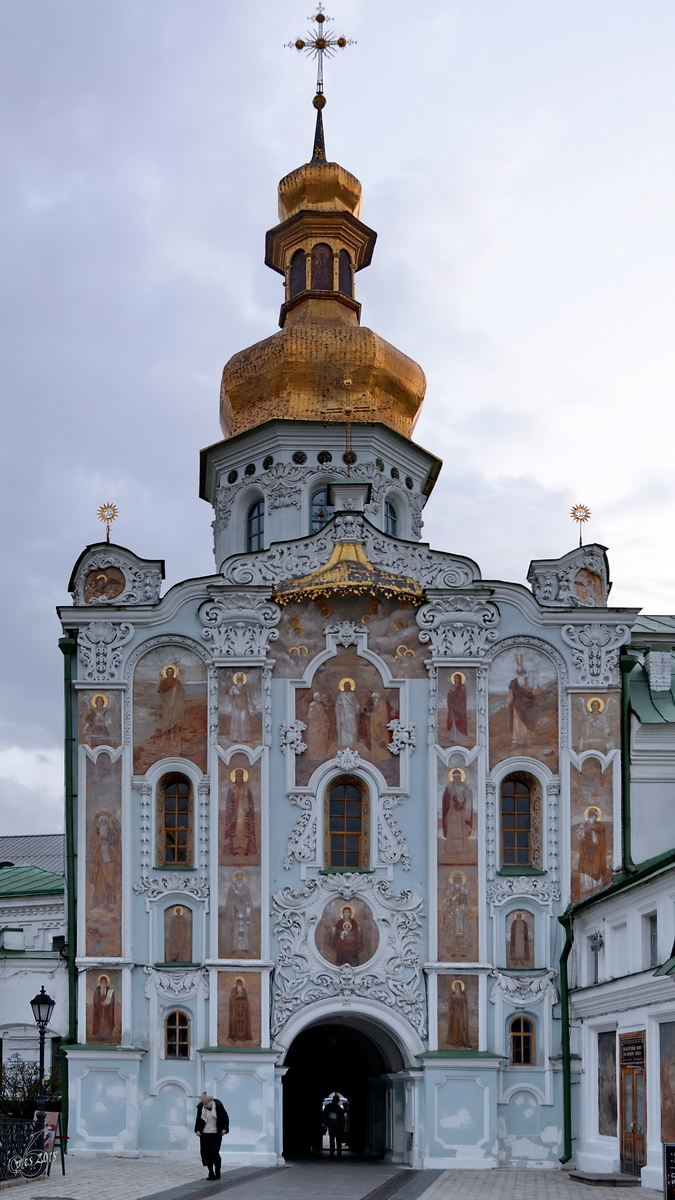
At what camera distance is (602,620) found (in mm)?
29641

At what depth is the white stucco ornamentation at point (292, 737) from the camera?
2911 cm

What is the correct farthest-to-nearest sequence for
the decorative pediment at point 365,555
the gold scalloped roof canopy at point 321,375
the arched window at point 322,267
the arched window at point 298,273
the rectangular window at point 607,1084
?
the arched window at point 298,273 < the arched window at point 322,267 < the gold scalloped roof canopy at point 321,375 < the decorative pediment at point 365,555 < the rectangular window at point 607,1084

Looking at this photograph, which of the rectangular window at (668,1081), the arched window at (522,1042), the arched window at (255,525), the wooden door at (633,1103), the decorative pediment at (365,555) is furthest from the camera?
the arched window at (255,525)

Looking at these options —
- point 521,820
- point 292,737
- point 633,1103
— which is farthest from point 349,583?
point 633,1103

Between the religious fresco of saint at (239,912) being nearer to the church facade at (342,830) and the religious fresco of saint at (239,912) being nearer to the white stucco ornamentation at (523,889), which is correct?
the church facade at (342,830)

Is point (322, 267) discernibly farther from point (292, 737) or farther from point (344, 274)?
point (292, 737)

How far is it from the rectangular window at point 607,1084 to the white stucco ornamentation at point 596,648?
21.4 feet

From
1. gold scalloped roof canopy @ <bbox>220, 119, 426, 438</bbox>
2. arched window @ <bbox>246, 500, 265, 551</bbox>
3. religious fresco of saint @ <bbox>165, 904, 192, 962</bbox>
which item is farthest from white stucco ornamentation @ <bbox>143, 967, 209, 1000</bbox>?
gold scalloped roof canopy @ <bbox>220, 119, 426, 438</bbox>

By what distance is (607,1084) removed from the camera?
25.8 metres

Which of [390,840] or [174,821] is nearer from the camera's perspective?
[390,840]

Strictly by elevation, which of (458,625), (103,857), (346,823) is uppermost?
(458,625)

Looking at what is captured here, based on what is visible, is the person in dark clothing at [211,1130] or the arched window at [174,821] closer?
the person in dark clothing at [211,1130]

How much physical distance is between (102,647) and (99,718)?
1307mm

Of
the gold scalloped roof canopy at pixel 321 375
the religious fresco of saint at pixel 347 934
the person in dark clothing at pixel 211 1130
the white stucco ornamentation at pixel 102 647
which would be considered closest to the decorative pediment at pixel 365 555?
the white stucco ornamentation at pixel 102 647
